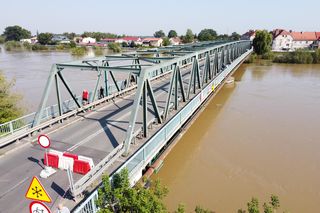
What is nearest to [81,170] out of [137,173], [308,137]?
[137,173]

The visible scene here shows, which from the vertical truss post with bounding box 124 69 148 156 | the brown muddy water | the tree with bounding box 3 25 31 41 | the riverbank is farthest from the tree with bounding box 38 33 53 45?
the vertical truss post with bounding box 124 69 148 156

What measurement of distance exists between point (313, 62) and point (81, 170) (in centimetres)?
6679

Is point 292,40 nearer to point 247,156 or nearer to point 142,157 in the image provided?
point 247,156

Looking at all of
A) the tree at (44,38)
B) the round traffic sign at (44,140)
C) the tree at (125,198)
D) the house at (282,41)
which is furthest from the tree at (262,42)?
the tree at (44,38)

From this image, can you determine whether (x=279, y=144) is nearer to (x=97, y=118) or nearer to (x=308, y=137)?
(x=308, y=137)

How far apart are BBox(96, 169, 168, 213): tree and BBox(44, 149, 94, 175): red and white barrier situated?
174 cm

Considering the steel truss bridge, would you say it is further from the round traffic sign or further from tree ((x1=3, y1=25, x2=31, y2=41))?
tree ((x1=3, y1=25, x2=31, y2=41))

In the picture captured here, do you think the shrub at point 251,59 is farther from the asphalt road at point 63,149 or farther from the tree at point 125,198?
the tree at point 125,198

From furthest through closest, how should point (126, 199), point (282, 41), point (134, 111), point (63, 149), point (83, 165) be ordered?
point (282, 41) → point (63, 149) → point (134, 111) → point (83, 165) → point (126, 199)

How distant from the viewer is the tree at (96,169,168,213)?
649 centimetres

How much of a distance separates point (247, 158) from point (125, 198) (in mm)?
10520

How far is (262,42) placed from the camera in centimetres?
6912

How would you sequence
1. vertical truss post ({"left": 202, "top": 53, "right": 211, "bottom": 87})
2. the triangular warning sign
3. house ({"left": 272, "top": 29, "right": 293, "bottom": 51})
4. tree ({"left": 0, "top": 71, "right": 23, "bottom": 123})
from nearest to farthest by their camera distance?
the triangular warning sign, tree ({"left": 0, "top": 71, "right": 23, "bottom": 123}), vertical truss post ({"left": 202, "top": 53, "right": 211, "bottom": 87}), house ({"left": 272, "top": 29, "right": 293, "bottom": 51})

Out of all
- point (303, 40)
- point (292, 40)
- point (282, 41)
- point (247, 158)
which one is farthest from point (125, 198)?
point (303, 40)
